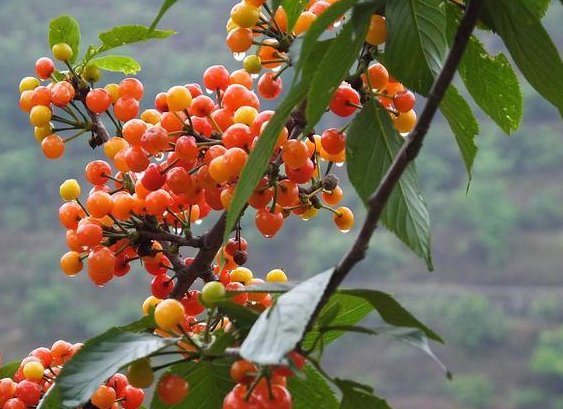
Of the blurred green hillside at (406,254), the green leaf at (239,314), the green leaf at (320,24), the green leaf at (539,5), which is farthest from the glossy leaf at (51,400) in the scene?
the blurred green hillside at (406,254)

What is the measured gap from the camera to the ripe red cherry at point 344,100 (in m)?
0.60

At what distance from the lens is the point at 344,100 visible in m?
0.61

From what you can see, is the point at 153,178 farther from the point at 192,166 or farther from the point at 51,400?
the point at 51,400

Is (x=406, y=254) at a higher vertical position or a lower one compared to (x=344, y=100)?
lower

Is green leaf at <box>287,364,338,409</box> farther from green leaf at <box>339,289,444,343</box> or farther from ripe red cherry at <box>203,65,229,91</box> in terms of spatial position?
ripe red cherry at <box>203,65,229,91</box>

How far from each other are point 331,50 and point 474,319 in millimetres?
16747

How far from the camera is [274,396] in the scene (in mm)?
475

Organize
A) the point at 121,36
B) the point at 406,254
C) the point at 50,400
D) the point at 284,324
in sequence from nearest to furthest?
1. the point at 284,324
2. the point at 50,400
3. the point at 121,36
4. the point at 406,254

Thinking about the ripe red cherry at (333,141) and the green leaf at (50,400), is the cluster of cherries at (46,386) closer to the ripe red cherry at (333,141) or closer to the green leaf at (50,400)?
the green leaf at (50,400)

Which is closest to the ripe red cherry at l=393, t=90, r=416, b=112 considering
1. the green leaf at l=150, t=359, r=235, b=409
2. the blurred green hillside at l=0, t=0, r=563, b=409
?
the green leaf at l=150, t=359, r=235, b=409

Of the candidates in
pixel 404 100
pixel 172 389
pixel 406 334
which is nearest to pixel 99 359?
pixel 172 389

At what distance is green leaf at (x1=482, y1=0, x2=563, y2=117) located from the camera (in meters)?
0.50

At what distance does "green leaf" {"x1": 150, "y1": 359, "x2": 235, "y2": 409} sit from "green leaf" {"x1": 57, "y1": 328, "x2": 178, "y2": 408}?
4 cm

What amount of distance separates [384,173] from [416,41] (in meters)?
0.07
